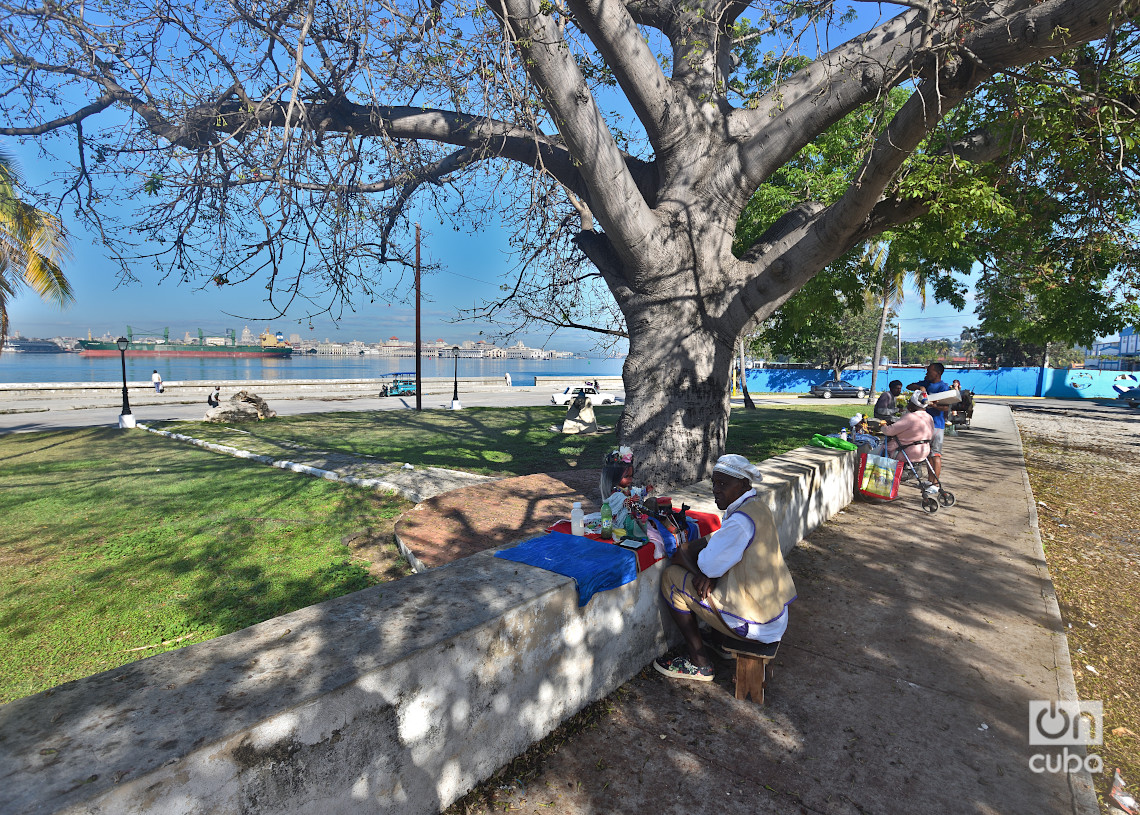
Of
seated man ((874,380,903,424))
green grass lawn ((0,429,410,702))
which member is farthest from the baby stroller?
green grass lawn ((0,429,410,702))

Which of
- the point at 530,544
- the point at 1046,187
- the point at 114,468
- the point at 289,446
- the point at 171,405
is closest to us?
the point at 530,544

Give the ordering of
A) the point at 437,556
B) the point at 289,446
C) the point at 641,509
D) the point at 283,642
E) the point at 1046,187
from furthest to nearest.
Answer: the point at 289,446 → the point at 1046,187 → the point at 437,556 → the point at 641,509 → the point at 283,642

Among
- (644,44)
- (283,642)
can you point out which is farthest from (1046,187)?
(283,642)

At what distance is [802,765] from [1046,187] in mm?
9640

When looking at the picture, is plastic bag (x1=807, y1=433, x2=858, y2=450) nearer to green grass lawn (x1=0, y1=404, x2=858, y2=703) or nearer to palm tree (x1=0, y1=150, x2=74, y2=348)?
green grass lawn (x1=0, y1=404, x2=858, y2=703)

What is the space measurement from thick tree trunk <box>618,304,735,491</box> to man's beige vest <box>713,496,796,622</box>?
11.8ft

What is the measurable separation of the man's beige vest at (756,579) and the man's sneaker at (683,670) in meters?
0.51

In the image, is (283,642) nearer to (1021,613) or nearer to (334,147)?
(1021,613)

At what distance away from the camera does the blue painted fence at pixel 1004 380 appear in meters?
41.5

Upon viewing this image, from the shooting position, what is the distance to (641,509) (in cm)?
381

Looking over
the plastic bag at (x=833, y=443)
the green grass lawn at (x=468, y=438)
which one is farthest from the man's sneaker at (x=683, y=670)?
the green grass lawn at (x=468, y=438)

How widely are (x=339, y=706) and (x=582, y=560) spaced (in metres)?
1.54

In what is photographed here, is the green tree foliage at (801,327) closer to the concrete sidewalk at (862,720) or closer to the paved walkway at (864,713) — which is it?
the paved walkway at (864,713)

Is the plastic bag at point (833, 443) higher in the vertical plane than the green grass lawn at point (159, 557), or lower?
higher
